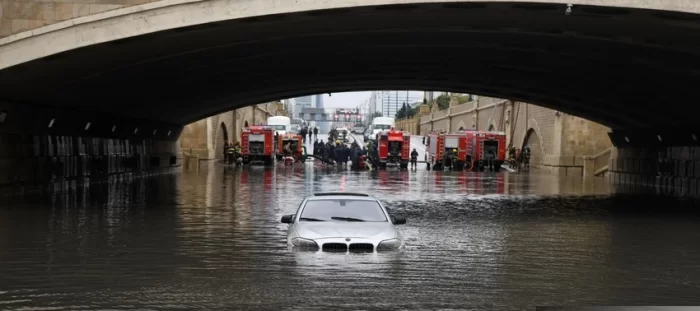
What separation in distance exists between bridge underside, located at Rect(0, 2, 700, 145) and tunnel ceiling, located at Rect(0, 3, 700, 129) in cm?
7

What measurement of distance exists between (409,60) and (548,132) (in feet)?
102

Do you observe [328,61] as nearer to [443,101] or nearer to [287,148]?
[287,148]

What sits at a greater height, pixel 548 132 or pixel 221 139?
pixel 548 132

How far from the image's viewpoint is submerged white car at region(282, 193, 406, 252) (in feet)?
47.7

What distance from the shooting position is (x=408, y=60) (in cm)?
3616

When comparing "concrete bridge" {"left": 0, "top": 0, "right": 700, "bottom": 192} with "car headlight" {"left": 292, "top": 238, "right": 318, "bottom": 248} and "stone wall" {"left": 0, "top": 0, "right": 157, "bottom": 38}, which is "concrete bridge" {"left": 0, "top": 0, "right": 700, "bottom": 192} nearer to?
"stone wall" {"left": 0, "top": 0, "right": 157, "bottom": 38}

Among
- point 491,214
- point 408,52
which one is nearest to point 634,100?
point 408,52

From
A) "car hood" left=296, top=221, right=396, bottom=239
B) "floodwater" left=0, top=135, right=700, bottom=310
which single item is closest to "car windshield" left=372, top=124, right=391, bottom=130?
"floodwater" left=0, top=135, right=700, bottom=310

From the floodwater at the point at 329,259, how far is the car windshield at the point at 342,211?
721mm

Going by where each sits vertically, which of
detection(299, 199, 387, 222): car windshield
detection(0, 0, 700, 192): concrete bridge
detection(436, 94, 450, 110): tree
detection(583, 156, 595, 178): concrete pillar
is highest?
detection(436, 94, 450, 110): tree

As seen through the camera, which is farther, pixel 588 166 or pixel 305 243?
pixel 588 166

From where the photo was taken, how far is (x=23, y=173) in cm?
3022

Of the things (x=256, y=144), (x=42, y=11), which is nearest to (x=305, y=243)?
(x=42, y=11)

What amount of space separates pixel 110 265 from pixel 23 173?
1753cm
